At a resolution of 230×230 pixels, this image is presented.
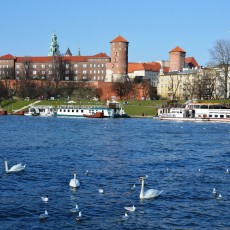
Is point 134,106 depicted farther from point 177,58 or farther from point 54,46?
point 54,46

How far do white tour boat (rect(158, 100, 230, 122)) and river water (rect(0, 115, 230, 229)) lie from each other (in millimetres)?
42099

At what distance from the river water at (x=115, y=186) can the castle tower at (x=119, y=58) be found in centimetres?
11023

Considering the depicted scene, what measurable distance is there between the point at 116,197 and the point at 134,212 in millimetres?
2175

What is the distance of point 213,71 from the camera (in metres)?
109

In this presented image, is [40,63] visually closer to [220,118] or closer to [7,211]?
[220,118]

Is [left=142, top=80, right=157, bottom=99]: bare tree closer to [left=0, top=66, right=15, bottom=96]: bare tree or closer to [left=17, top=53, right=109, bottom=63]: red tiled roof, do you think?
[left=0, top=66, right=15, bottom=96]: bare tree

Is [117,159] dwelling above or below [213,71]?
below

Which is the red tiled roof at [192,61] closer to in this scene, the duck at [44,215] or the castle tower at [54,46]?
the castle tower at [54,46]

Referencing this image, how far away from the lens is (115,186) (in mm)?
20781

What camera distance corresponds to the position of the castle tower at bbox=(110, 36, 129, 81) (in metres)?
146

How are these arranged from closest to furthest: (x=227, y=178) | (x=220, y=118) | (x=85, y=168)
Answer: (x=227, y=178)
(x=85, y=168)
(x=220, y=118)

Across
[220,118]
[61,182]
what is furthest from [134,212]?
[220,118]

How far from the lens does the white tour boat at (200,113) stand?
256 feet

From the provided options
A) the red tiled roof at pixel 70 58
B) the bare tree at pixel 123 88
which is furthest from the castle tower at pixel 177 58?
the bare tree at pixel 123 88
